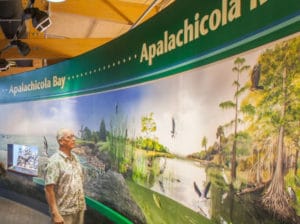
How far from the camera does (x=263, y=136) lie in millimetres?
1953

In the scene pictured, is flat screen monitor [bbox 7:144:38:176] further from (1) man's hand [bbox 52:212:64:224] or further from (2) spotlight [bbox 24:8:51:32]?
→ (2) spotlight [bbox 24:8:51:32]

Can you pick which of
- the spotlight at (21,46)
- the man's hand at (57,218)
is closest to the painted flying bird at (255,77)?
the man's hand at (57,218)

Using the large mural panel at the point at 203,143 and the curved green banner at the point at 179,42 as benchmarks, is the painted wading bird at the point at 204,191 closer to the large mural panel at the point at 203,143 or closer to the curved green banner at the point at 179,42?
the large mural panel at the point at 203,143

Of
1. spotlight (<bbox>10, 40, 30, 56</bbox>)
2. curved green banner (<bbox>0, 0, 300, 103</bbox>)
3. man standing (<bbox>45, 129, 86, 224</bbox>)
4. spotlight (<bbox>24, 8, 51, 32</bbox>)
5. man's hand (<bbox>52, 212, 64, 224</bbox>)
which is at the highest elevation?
spotlight (<bbox>24, 8, 51, 32</bbox>)

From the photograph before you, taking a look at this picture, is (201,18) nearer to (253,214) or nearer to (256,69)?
(256,69)

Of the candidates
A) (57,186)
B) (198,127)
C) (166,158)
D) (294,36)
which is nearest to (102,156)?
(57,186)

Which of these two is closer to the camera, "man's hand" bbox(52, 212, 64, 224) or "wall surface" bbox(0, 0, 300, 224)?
"wall surface" bbox(0, 0, 300, 224)

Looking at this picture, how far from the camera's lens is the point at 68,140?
4.68m

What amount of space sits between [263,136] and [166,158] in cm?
114

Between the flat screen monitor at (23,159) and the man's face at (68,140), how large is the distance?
0.89 metres

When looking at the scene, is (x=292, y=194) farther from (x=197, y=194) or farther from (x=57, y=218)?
(x=57, y=218)

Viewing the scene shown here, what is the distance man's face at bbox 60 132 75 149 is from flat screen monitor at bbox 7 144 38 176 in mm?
885

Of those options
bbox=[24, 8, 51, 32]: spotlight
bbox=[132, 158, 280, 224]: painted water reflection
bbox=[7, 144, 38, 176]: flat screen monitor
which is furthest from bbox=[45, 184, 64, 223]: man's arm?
bbox=[24, 8, 51, 32]: spotlight

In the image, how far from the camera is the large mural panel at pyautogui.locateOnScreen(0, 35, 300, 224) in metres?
1.84
